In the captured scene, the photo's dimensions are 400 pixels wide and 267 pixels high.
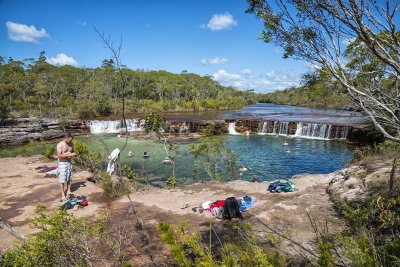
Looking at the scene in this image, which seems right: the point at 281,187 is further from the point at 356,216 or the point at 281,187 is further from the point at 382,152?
the point at 382,152

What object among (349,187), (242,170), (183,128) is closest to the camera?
(349,187)

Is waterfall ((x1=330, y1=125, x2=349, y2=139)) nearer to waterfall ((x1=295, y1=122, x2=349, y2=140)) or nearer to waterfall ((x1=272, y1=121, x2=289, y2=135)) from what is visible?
waterfall ((x1=295, y1=122, x2=349, y2=140))

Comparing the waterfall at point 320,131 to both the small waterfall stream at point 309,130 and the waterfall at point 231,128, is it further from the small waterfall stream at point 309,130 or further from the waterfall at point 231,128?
the waterfall at point 231,128

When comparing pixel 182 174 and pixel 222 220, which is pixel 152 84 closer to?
pixel 182 174

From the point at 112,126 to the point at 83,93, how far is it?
18696mm

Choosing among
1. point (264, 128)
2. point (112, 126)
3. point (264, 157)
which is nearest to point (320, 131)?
point (264, 128)

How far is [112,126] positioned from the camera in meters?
30.1

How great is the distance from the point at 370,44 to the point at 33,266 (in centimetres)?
383

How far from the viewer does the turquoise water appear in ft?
48.4

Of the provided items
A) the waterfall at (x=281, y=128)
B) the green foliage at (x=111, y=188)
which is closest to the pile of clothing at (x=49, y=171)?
the green foliage at (x=111, y=188)

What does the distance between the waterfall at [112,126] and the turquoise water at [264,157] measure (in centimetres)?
485

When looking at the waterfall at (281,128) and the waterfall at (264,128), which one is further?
the waterfall at (264,128)

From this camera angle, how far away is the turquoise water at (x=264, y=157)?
14766 mm

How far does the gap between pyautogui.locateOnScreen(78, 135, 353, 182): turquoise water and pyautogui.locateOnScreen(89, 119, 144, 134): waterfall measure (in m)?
4.85
